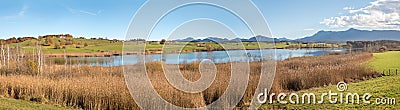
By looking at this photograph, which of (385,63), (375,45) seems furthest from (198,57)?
(375,45)

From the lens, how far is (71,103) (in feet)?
36.0

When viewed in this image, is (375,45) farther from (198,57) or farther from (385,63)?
(198,57)

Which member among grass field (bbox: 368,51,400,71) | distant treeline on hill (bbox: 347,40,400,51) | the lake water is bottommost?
grass field (bbox: 368,51,400,71)

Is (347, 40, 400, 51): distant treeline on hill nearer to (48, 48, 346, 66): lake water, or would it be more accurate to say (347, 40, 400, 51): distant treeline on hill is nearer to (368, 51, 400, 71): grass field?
(368, 51, 400, 71): grass field

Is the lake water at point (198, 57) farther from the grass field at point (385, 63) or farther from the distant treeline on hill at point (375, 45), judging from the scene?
the distant treeline on hill at point (375, 45)

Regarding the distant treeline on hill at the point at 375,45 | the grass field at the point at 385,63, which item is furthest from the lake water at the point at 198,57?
the distant treeline on hill at the point at 375,45

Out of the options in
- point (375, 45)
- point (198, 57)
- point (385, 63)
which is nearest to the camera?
point (198, 57)

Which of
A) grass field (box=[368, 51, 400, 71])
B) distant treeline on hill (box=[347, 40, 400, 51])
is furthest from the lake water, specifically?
distant treeline on hill (box=[347, 40, 400, 51])

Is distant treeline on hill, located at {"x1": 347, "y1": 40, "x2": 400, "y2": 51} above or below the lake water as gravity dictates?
above

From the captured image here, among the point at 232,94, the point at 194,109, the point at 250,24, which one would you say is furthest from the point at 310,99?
the point at 250,24

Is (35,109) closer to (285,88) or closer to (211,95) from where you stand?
(211,95)

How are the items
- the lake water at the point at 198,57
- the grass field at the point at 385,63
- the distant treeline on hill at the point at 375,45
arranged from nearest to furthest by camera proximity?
1. the lake water at the point at 198,57
2. the grass field at the point at 385,63
3. the distant treeline on hill at the point at 375,45

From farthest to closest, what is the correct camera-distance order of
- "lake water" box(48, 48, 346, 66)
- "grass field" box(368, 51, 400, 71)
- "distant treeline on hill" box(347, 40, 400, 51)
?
"distant treeline on hill" box(347, 40, 400, 51) < "grass field" box(368, 51, 400, 71) < "lake water" box(48, 48, 346, 66)

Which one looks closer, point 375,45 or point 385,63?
point 385,63
